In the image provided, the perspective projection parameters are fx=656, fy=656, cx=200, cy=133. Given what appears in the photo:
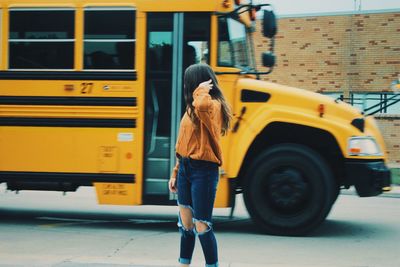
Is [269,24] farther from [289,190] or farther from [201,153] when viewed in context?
[201,153]

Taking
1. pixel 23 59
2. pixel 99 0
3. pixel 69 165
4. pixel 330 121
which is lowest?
pixel 69 165

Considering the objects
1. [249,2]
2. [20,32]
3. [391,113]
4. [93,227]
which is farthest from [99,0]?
[391,113]

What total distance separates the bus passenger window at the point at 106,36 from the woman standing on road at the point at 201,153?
3.00m

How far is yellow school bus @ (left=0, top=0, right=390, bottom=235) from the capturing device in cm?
730

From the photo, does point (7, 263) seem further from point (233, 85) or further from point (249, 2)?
point (249, 2)

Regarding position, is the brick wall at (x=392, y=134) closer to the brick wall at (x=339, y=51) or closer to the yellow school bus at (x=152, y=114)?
the brick wall at (x=339, y=51)

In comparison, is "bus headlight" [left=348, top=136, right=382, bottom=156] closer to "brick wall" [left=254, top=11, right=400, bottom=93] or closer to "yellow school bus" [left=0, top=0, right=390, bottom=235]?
"yellow school bus" [left=0, top=0, right=390, bottom=235]

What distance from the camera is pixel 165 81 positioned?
299 inches

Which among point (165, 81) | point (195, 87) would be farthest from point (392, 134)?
point (195, 87)

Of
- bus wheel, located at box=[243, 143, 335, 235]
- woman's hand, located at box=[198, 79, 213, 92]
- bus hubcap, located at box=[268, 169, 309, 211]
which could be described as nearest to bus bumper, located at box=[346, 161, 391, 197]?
bus wheel, located at box=[243, 143, 335, 235]

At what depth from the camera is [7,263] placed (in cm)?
568

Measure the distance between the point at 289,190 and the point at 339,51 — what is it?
46.9ft

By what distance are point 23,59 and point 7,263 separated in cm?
302

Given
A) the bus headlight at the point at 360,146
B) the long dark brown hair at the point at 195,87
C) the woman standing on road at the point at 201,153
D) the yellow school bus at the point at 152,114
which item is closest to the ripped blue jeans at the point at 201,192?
the woman standing on road at the point at 201,153
